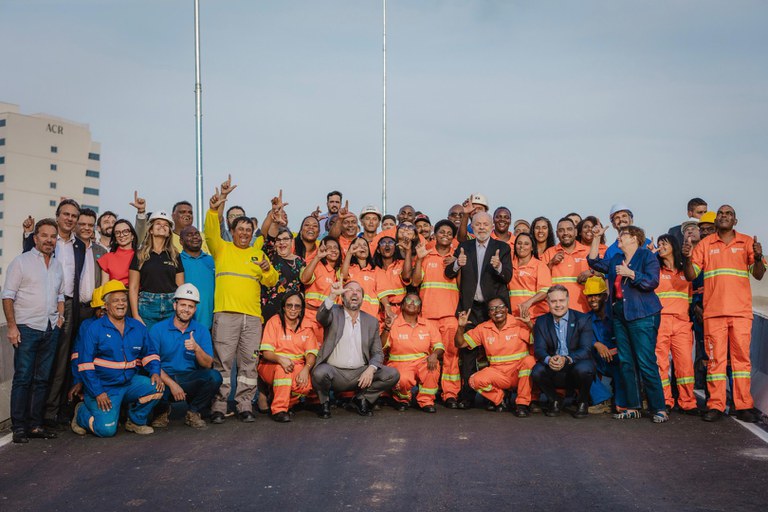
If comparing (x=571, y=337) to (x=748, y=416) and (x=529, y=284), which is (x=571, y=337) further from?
(x=748, y=416)

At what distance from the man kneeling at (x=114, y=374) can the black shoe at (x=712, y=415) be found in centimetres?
608

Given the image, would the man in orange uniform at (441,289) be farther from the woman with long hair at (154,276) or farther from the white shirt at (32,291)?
the white shirt at (32,291)

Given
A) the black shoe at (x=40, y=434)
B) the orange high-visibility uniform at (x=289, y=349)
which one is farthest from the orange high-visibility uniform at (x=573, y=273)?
the black shoe at (x=40, y=434)

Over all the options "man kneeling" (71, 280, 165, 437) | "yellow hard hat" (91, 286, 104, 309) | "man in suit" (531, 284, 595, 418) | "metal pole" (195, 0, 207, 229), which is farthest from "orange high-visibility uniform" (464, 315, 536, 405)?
"metal pole" (195, 0, 207, 229)

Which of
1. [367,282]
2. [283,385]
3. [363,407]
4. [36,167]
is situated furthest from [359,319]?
[36,167]

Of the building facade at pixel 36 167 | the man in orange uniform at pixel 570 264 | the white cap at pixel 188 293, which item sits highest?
the building facade at pixel 36 167

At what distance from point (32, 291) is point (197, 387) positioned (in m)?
2.01

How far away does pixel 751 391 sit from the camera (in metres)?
10.1

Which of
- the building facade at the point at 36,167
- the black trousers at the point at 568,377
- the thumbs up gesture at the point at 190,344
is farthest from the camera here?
the building facade at the point at 36,167

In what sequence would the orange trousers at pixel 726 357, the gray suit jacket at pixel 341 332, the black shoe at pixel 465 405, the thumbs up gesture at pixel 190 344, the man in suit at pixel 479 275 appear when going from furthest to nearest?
the man in suit at pixel 479 275 < the black shoe at pixel 465 405 < the gray suit jacket at pixel 341 332 < the orange trousers at pixel 726 357 < the thumbs up gesture at pixel 190 344

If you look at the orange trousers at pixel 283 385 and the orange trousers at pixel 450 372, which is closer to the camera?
the orange trousers at pixel 283 385

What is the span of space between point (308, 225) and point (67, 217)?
3.22 meters

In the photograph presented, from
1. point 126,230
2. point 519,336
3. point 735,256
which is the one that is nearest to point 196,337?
point 126,230

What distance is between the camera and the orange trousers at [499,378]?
10172 millimetres
